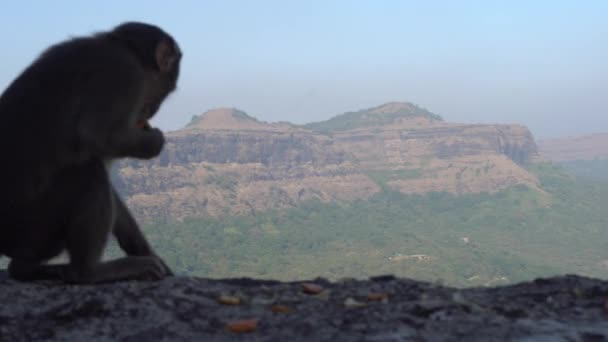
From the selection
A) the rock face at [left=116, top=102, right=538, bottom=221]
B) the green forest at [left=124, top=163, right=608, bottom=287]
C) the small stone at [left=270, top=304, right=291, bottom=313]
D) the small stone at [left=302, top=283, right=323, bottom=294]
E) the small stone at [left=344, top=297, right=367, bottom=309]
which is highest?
the small stone at [left=344, top=297, right=367, bottom=309]

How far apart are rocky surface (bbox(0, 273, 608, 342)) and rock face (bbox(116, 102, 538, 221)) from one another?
11139cm

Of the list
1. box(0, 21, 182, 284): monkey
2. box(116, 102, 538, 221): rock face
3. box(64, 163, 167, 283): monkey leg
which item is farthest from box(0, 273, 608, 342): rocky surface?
box(116, 102, 538, 221): rock face

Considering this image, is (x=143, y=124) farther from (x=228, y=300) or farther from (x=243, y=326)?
(x=243, y=326)

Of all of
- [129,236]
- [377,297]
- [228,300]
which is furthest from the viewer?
[129,236]

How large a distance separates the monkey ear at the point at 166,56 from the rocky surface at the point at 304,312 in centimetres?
174

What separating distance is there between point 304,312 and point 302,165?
14364cm

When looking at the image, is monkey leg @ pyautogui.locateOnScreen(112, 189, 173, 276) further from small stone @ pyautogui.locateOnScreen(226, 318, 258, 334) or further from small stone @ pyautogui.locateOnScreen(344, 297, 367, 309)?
small stone @ pyautogui.locateOnScreen(226, 318, 258, 334)

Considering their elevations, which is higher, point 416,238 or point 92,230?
point 92,230

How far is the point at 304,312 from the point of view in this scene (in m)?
4.87

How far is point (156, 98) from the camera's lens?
6371 millimetres

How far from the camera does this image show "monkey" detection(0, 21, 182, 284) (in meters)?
5.60

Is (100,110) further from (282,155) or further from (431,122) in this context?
(431,122)

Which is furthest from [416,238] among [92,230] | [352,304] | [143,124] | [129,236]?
[352,304]

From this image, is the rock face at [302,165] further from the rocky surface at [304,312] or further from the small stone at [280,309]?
the small stone at [280,309]
